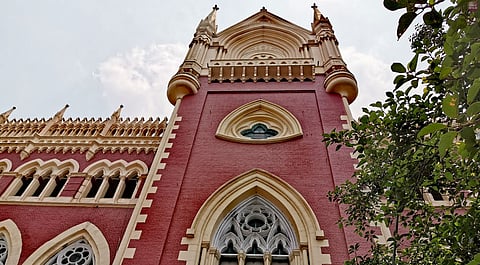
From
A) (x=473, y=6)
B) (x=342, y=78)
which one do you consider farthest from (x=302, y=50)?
(x=473, y=6)

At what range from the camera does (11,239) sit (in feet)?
29.2

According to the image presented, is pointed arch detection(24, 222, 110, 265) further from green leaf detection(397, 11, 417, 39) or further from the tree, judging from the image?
green leaf detection(397, 11, 417, 39)

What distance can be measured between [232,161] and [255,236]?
2.37 m

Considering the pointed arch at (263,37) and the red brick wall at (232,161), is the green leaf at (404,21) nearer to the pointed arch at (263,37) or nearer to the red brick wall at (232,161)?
the red brick wall at (232,161)

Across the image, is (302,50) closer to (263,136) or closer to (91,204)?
(263,136)

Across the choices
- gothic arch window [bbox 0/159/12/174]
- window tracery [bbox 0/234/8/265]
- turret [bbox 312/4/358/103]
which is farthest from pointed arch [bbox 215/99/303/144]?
gothic arch window [bbox 0/159/12/174]

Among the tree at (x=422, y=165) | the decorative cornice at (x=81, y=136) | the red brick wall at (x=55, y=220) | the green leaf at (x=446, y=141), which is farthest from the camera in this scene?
the decorative cornice at (x=81, y=136)

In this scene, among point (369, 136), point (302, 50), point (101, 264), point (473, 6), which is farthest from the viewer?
point (302, 50)

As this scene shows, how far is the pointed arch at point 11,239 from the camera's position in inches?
332

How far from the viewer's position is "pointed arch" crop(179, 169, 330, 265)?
743 centimetres

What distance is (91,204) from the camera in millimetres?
9836

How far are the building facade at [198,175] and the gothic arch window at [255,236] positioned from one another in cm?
2

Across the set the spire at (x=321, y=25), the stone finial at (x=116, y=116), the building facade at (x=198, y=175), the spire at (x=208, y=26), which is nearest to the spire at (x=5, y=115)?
the building facade at (x=198, y=175)

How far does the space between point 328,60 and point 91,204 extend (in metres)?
9.43
